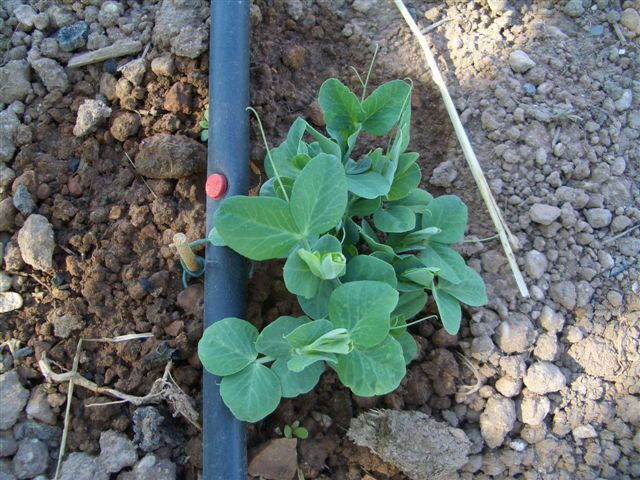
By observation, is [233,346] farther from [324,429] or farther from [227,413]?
[324,429]

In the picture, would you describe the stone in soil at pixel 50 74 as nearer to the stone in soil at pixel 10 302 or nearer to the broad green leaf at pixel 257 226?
the stone in soil at pixel 10 302

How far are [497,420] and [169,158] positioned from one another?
1.03m

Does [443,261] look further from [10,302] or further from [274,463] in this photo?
[10,302]

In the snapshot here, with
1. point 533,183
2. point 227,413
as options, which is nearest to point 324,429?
point 227,413

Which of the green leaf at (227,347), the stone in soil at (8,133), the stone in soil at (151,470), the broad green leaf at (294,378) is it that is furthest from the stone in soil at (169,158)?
the stone in soil at (151,470)

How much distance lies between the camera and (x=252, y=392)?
48.9 inches

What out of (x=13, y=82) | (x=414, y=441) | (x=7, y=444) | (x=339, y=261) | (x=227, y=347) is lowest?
(x=7, y=444)

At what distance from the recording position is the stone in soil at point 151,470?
1403 mm

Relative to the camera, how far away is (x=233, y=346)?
126cm

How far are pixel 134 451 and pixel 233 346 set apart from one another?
407 mm

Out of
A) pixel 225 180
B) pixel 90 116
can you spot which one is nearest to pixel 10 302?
pixel 90 116

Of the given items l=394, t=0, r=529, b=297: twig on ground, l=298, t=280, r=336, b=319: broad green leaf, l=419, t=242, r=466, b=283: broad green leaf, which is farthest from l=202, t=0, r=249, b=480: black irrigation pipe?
l=394, t=0, r=529, b=297: twig on ground

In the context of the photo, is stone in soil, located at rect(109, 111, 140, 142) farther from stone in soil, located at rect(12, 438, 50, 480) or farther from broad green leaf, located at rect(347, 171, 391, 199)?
stone in soil, located at rect(12, 438, 50, 480)

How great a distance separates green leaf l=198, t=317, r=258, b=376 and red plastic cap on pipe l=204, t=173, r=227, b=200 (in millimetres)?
336
